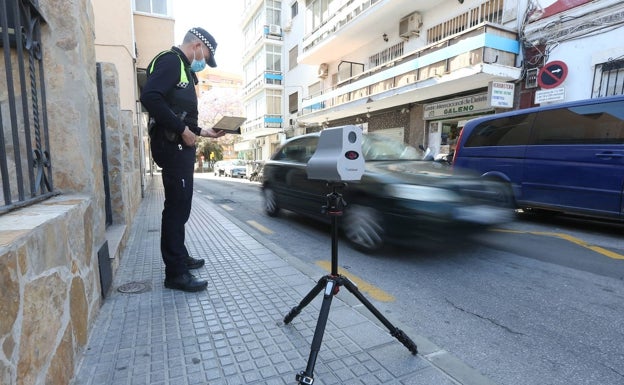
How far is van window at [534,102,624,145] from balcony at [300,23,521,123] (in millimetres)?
4630

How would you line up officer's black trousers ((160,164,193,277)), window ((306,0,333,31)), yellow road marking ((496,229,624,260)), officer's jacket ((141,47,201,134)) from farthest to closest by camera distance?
window ((306,0,333,31)), yellow road marking ((496,229,624,260)), officer's black trousers ((160,164,193,277)), officer's jacket ((141,47,201,134))

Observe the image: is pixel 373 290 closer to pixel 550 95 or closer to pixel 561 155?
pixel 561 155

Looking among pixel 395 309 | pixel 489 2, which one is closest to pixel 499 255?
pixel 395 309

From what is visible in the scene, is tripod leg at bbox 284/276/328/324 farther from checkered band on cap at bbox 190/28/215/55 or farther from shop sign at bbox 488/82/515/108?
Answer: shop sign at bbox 488/82/515/108

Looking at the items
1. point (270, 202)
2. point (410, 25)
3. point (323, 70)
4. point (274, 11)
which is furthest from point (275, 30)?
point (270, 202)

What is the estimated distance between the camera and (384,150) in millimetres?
4922

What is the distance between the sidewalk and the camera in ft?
6.30

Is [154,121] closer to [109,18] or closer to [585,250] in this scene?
[585,250]

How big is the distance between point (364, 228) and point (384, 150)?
1.29 meters

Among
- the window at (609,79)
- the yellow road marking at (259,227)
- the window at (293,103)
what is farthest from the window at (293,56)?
the yellow road marking at (259,227)

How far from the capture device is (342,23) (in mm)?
16938

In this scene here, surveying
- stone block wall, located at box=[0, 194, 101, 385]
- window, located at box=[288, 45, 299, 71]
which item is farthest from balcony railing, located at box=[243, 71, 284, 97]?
stone block wall, located at box=[0, 194, 101, 385]

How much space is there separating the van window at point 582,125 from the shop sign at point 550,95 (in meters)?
4.94

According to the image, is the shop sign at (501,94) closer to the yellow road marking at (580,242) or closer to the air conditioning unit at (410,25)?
the air conditioning unit at (410,25)
